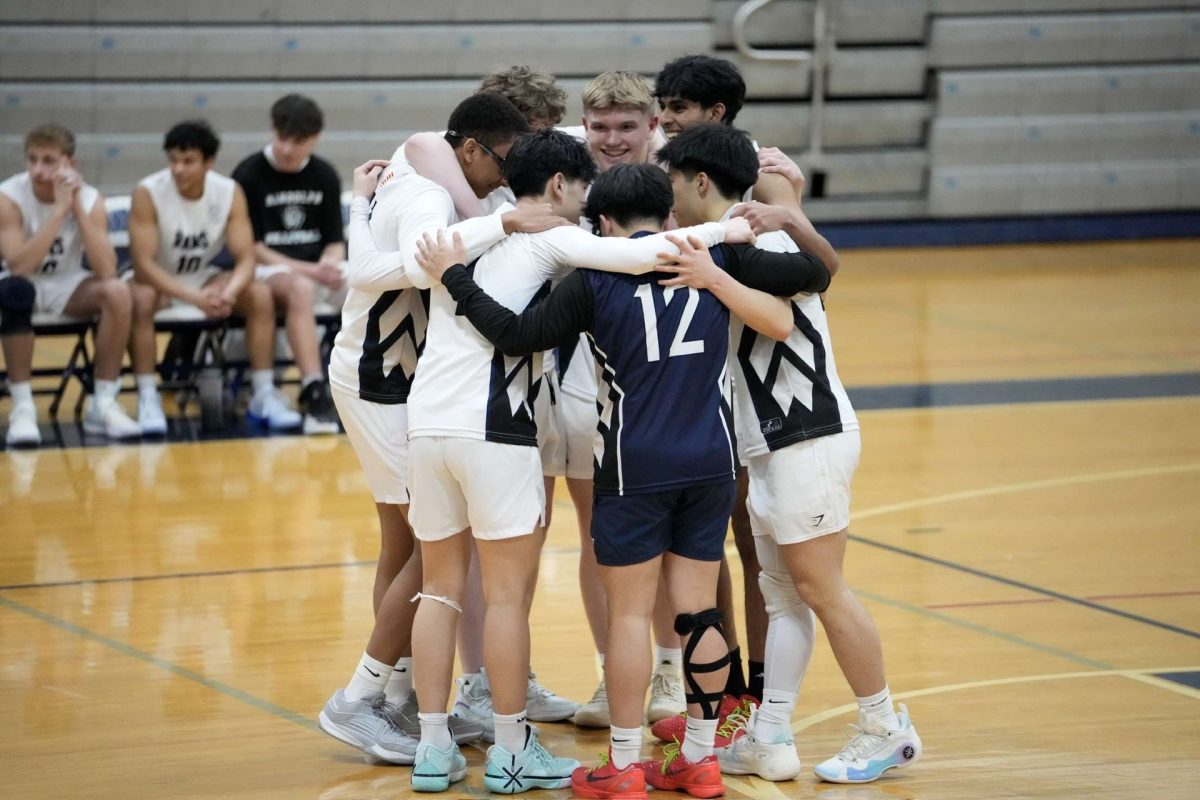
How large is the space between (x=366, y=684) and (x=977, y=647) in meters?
1.82

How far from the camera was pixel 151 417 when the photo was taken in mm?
7812

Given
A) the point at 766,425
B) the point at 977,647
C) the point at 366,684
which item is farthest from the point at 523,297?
the point at 977,647

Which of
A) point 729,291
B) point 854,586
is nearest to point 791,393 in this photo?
point 729,291

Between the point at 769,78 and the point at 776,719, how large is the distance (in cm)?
1071

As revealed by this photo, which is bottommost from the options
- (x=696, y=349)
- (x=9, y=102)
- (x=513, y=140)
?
(x=696, y=349)

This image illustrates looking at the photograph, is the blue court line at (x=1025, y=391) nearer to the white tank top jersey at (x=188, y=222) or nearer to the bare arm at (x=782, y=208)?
the white tank top jersey at (x=188, y=222)

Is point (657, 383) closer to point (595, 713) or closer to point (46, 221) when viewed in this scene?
point (595, 713)

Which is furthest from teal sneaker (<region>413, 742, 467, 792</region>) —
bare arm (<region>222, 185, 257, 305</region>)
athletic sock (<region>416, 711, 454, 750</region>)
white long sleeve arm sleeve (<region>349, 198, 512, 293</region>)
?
bare arm (<region>222, 185, 257, 305</region>)

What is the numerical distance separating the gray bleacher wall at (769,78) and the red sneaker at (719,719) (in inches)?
371

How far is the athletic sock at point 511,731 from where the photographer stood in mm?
3598

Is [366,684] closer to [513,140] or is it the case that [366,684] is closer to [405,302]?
[405,302]

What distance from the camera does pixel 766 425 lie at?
3727 millimetres

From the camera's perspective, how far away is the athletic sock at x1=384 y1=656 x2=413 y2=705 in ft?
13.2

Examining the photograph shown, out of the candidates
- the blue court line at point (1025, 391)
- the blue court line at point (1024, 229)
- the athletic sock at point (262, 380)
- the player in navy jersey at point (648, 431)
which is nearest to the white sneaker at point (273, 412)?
the athletic sock at point (262, 380)
